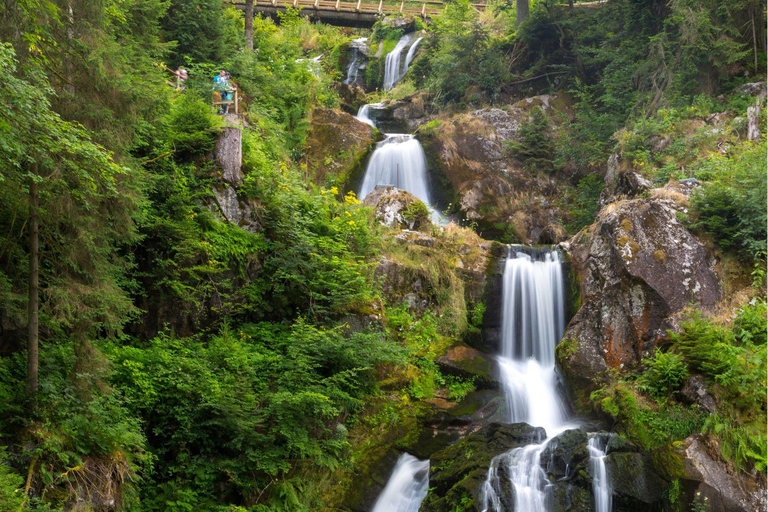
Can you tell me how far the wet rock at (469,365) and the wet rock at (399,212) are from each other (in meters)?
3.79

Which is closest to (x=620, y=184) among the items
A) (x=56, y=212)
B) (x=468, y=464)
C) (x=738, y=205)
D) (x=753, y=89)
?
(x=738, y=205)

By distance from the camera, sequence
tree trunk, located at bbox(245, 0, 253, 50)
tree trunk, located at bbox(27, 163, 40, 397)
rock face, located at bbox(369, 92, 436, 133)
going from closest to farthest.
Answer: tree trunk, located at bbox(27, 163, 40, 397) → tree trunk, located at bbox(245, 0, 253, 50) → rock face, located at bbox(369, 92, 436, 133)

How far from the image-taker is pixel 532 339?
1312cm

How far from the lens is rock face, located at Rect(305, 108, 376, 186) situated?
1748 centimetres

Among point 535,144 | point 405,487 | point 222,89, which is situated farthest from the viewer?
point 535,144

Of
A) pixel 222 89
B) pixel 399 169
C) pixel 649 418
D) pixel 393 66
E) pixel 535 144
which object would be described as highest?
pixel 393 66

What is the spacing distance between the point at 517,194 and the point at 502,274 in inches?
202

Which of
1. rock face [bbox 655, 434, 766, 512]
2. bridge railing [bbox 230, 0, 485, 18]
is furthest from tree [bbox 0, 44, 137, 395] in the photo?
bridge railing [bbox 230, 0, 485, 18]

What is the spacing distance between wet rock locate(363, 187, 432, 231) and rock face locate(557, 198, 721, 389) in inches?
181

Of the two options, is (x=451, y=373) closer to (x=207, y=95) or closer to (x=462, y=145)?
(x=207, y=95)

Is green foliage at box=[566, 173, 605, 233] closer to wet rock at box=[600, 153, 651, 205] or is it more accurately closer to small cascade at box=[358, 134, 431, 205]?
wet rock at box=[600, 153, 651, 205]

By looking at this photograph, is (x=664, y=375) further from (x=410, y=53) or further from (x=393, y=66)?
(x=410, y=53)

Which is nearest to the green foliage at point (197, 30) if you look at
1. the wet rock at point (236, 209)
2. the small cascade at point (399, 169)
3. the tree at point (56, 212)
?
the small cascade at point (399, 169)

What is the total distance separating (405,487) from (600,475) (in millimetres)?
3012
